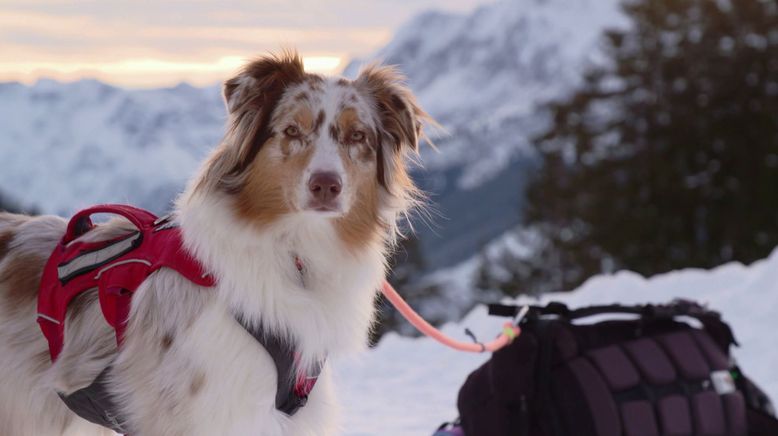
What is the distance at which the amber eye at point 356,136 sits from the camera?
4.81 metres

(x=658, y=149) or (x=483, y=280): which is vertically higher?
(x=658, y=149)

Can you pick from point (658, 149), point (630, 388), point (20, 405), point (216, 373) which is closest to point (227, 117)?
point (216, 373)

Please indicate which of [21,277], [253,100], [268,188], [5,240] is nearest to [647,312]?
[268,188]

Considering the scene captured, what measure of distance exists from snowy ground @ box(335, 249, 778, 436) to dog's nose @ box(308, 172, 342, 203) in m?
3.18

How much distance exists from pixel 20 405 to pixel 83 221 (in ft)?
3.56

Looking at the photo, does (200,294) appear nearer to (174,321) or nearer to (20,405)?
(174,321)

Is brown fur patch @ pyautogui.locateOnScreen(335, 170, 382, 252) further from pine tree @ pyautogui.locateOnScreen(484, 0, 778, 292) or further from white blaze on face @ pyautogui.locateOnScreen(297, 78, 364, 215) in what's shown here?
pine tree @ pyautogui.locateOnScreen(484, 0, 778, 292)

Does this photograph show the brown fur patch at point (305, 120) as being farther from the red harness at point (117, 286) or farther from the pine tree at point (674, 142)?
the pine tree at point (674, 142)

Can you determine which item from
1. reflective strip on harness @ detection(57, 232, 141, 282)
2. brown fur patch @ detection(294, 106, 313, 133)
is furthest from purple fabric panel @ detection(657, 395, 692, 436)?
reflective strip on harness @ detection(57, 232, 141, 282)

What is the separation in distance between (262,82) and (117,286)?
4.24ft

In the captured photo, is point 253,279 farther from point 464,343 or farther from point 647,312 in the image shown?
point 647,312

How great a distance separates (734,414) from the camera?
4449mm

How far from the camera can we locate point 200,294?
4.55m

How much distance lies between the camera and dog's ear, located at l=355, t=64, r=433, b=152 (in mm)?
5133
